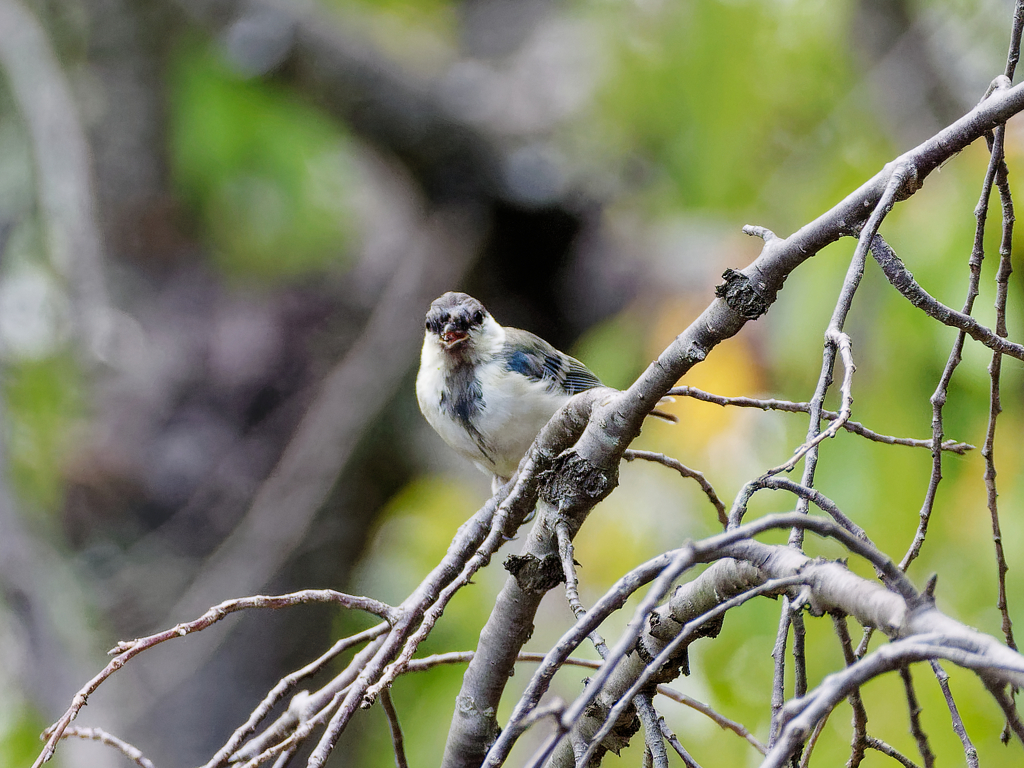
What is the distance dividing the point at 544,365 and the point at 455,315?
1.08 ft

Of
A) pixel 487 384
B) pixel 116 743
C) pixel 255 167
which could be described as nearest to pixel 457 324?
pixel 487 384

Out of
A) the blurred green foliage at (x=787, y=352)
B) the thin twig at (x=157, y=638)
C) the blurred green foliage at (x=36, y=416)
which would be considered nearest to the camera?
the thin twig at (x=157, y=638)

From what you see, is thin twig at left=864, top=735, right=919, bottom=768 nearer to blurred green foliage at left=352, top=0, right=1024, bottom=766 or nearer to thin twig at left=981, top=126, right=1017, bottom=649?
thin twig at left=981, top=126, right=1017, bottom=649

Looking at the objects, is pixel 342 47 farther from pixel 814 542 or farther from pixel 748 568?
pixel 748 568

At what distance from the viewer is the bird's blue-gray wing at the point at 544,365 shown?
9.86 ft

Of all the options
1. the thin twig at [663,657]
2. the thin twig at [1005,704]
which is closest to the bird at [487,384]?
the thin twig at [663,657]

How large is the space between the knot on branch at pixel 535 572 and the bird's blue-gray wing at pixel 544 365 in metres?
1.33

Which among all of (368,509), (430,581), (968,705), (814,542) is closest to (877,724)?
(968,705)

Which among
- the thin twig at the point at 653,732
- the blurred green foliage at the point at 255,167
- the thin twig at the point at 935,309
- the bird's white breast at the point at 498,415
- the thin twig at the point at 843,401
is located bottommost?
the thin twig at the point at 653,732

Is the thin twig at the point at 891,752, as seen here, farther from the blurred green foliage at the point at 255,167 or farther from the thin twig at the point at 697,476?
the blurred green foliage at the point at 255,167

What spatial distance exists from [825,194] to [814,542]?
1.04 m

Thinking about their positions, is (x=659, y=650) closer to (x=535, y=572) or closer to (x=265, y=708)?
(x=535, y=572)

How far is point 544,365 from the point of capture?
309cm

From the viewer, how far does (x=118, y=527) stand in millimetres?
4902
